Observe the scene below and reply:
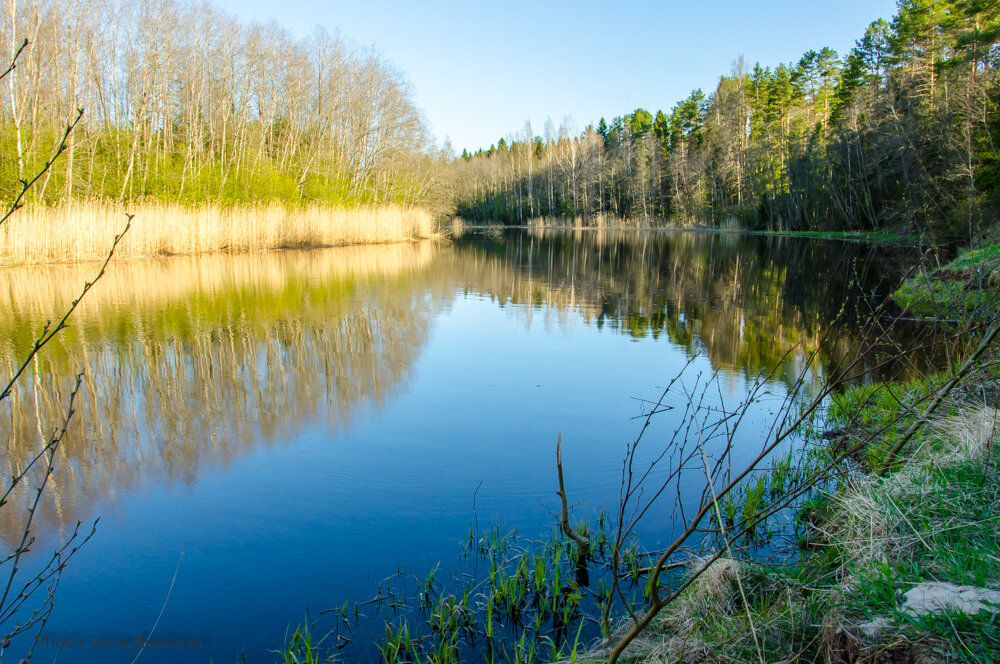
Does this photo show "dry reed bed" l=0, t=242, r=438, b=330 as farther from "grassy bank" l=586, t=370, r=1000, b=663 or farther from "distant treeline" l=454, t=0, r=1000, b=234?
"distant treeline" l=454, t=0, r=1000, b=234

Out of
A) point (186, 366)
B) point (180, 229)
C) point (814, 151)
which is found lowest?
point (186, 366)

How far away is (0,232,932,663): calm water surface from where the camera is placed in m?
3.40

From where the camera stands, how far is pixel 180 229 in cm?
1961

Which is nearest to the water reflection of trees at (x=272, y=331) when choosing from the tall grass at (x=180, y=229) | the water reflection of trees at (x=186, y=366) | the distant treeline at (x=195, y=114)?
the water reflection of trees at (x=186, y=366)

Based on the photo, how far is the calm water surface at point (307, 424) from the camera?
11.2 feet

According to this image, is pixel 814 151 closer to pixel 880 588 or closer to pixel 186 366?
pixel 186 366

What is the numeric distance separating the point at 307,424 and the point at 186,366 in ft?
8.14

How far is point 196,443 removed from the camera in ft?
16.9

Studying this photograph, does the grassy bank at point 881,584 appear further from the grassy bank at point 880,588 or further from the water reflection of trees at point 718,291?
the water reflection of trees at point 718,291

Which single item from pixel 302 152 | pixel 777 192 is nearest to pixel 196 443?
pixel 302 152

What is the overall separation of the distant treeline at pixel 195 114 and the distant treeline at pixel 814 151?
68.4 ft

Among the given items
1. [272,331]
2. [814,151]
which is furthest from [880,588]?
[814,151]

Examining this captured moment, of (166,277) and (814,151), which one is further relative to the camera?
(814,151)

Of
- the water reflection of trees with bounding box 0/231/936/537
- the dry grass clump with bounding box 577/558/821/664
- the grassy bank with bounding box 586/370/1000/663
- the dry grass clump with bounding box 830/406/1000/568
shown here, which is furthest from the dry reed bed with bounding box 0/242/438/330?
the dry grass clump with bounding box 830/406/1000/568
